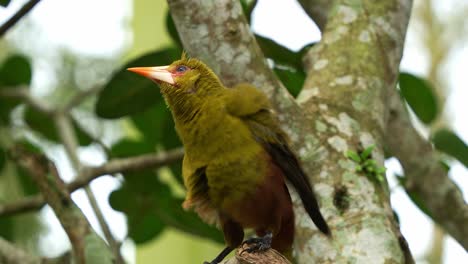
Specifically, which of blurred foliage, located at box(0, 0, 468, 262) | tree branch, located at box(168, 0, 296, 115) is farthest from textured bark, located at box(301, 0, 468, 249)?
tree branch, located at box(168, 0, 296, 115)

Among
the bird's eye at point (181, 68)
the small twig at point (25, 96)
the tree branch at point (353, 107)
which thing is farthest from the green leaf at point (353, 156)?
the small twig at point (25, 96)

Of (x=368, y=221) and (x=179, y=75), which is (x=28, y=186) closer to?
(x=179, y=75)

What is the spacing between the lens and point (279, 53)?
345 cm

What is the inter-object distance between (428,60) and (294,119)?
6.89 metres

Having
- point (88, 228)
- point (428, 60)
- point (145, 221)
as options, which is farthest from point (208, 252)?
point (428, 60)

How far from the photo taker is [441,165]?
344 centimetres

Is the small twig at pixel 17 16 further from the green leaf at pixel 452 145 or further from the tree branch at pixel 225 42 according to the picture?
the green leaf at pixel 452 145

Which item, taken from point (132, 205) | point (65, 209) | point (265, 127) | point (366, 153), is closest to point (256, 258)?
point (265, 127)

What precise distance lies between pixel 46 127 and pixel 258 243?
2.18m

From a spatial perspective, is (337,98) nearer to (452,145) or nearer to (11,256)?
(452,145)

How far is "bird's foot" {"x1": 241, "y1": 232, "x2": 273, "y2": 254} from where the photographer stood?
2.25 m

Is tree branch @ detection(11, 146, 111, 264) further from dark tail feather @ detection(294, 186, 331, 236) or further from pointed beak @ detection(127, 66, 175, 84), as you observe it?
dark tail feather @ detection(294, 186, 331, 236)

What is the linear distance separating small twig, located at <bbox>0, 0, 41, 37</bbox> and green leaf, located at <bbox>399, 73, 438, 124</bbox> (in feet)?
5.33

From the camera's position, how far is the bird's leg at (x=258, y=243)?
2261mm
